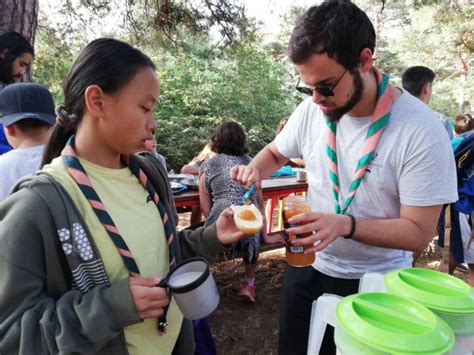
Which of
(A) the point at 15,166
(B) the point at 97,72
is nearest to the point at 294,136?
(B) the point at 97,72

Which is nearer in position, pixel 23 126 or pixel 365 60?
pixel 365 60

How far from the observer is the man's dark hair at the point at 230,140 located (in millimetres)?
3922

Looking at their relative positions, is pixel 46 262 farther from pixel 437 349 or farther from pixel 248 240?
pixel 248 240

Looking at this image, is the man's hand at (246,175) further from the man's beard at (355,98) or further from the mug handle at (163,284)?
the mug handle at (163,284)

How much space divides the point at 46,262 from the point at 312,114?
1.44m

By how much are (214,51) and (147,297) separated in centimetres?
544

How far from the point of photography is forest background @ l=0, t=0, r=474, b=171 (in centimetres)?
476

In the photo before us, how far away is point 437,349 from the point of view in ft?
2.52

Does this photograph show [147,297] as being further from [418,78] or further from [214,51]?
[214,51]

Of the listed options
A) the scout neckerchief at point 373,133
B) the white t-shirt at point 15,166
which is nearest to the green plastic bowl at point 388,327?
the scout neckerchief at point 373,133

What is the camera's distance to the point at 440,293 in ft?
3.22

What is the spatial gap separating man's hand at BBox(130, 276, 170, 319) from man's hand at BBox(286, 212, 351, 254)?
57cm

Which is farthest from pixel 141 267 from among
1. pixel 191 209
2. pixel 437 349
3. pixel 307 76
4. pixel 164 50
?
pixel 164 50

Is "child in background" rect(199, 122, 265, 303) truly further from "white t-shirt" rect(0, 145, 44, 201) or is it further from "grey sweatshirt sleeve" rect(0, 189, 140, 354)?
A: "grey sweatshirt sleeve" rect(0, 189, 140, 354)
